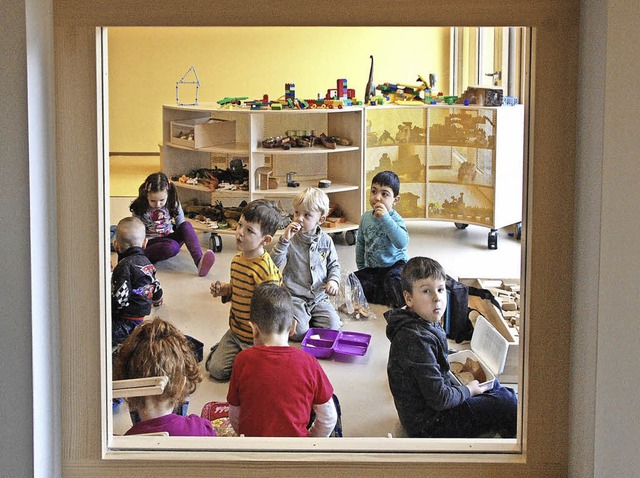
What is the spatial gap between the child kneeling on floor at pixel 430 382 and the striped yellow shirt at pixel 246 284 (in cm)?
94

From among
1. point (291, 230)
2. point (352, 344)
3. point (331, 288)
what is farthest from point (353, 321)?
point (291, 230)

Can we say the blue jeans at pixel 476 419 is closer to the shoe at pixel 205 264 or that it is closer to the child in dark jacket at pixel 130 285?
the child in dark jacket at pixel 130 285

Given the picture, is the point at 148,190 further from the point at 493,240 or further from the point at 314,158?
the point at 493,240

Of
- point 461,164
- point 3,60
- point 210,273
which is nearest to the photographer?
point 3,60

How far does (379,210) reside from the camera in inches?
179

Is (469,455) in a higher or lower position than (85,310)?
lower

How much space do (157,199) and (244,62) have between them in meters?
5.99

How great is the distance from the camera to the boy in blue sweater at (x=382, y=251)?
14.7ft

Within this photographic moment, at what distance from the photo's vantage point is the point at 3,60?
3.54ft

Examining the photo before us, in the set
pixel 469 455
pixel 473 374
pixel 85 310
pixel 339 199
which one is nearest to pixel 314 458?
pixel 469 455

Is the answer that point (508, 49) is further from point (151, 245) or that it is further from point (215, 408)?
point (215, 408)

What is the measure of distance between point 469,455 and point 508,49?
6.51m

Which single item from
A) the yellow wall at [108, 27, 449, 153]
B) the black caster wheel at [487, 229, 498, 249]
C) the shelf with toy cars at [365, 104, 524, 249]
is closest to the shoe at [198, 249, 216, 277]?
the shelf with toy cars at [365, 104, 524, 249]

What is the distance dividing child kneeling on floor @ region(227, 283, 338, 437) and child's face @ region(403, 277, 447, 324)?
0.40m
